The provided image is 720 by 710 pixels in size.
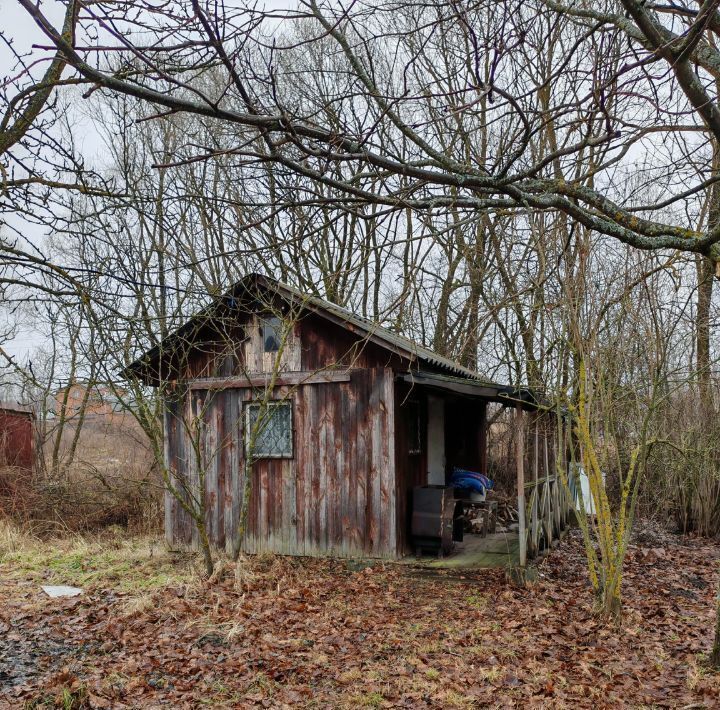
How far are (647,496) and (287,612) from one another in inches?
412

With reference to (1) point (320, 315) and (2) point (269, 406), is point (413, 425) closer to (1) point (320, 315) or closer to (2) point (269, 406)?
(2) point (269, 406)

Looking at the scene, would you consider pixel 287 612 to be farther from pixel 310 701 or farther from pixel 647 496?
pixel 647 496

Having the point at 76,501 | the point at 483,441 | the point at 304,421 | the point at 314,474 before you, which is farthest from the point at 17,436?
the point at 483,441

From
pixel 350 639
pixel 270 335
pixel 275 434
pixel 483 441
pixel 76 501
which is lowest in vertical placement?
pixel 350 639

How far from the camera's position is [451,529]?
424 inches

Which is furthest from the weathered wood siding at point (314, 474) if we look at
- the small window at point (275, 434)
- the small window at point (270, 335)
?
the small window at point (270, 335)

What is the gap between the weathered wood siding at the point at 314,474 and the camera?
35.4ft

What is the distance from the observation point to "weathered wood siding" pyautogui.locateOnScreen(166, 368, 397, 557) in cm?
1080

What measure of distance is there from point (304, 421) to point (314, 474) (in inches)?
34.8

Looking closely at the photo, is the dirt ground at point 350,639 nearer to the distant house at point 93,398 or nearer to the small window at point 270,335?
the distant house at point 93,398

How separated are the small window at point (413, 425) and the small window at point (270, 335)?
2.43 metres

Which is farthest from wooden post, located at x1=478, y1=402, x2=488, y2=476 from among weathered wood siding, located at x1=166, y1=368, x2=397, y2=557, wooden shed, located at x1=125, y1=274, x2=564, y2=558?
weathered wood siding, located at x1=166, y1=368, x2=397, y2=557

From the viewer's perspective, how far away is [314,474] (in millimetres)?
11336

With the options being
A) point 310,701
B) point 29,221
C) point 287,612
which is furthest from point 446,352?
point 29,221
